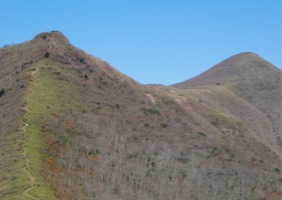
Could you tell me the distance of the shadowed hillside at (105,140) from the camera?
4830 centimetres

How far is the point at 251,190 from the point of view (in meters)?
67.4

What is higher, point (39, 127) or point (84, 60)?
point (84, 60)

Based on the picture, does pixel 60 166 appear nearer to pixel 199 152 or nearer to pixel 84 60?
pixel 199 152

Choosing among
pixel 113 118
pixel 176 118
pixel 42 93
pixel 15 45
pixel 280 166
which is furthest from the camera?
pixel 15 45

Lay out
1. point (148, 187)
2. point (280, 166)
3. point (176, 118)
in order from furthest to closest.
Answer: point (176, 118), point (280, 166), point (148, 187)

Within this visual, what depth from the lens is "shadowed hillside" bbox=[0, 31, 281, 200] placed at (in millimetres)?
48297

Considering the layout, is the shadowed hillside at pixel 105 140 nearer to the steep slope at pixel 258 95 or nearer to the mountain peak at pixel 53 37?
the mountain peak at pixel 53 37

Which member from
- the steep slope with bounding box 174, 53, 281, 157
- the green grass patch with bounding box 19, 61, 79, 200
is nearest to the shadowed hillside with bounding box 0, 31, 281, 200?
the green grass patch with bounding box 19, 61, 79, 200

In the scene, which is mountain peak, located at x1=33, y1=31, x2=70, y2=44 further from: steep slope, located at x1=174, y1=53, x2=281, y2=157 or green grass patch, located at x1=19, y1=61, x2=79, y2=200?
steep slope, located at x1=174, y1=53, x2=281, y2=157

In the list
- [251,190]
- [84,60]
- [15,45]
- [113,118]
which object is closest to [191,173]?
[251,190]

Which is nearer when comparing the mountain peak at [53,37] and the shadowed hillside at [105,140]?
the shadowed hillside at [105,140]

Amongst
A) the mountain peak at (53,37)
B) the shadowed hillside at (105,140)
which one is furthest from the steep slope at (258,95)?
the mountain peak at (53,37)

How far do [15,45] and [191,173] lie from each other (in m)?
60.2

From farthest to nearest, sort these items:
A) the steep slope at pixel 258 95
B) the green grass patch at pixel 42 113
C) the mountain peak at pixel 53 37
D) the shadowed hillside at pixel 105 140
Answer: the steep slope at pixel 258 95, the mountain peak at pixel 53 37, the shadowed hillside at pixel 105 140, the green grass patch at pixel 42 113
